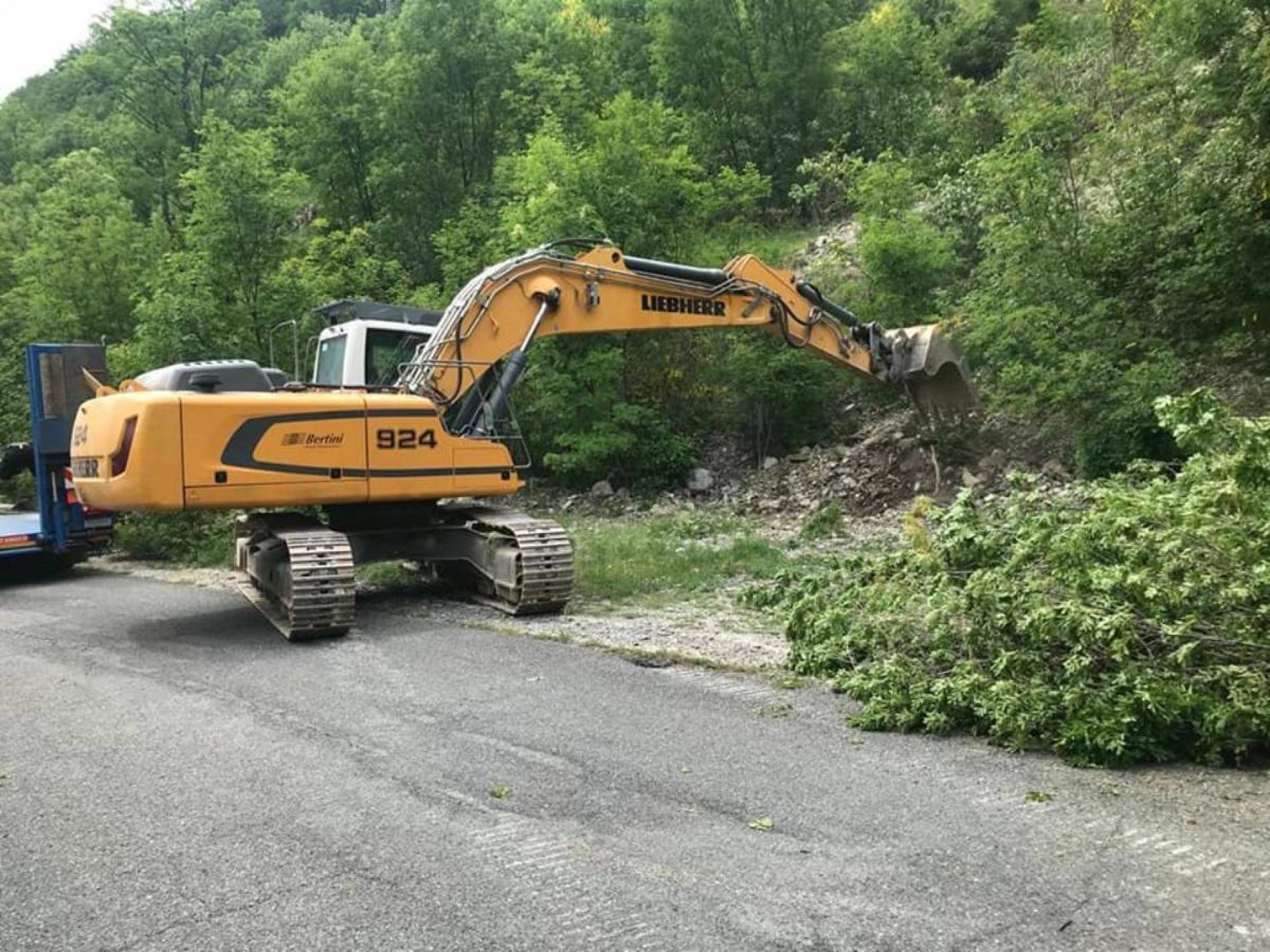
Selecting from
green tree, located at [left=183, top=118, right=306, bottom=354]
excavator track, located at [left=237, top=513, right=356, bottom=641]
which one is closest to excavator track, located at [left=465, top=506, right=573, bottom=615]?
excavator track, located at [left=237, top=513, right=356, bottom=641]

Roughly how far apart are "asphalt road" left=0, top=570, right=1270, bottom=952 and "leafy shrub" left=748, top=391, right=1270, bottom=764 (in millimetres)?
180

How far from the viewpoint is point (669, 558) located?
10219 mm

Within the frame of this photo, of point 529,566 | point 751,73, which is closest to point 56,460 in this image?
point 529,566

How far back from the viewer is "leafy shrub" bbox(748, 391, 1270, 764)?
410 cm

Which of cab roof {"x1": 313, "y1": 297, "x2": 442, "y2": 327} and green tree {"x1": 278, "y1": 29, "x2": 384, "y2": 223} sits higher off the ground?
green tree {"x1": 278, "y1": 29, "x2": 384, "y2": 223}

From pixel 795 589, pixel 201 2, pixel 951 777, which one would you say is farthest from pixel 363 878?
pixel 201 2

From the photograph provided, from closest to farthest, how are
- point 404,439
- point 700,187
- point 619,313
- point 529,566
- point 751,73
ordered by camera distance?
point 529,566
point 404,439
point 619,313
point 700,187
point 751,73

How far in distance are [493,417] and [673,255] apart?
834 centimetres

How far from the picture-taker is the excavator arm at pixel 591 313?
8453 millimetres

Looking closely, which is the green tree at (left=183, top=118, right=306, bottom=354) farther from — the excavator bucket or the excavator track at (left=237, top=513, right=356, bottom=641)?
the excavator bucket

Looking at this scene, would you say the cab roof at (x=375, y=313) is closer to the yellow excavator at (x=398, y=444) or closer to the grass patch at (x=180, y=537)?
the yellow excavator at (x=398, y=444)

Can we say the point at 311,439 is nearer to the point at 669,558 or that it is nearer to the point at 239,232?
the point at 669,558

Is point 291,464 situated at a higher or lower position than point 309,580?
higher

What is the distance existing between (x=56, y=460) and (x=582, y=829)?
10.6 m
